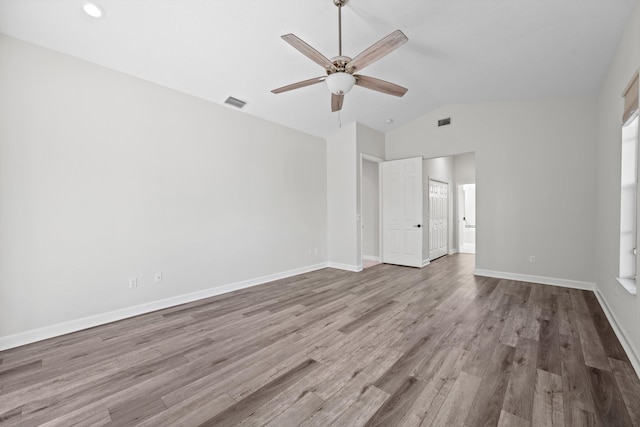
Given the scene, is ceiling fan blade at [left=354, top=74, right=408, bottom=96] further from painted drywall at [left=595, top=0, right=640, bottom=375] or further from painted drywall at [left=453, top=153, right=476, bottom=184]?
painted drywall at [left=453, top=153, right=476, bottom=184]

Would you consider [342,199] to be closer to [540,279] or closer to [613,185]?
[540,279]

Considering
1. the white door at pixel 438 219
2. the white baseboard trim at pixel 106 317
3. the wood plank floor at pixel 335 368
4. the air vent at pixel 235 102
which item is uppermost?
the air vent at pixel 235 102

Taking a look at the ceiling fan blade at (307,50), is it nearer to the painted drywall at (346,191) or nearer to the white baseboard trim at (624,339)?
the painted drywall at (346,191)

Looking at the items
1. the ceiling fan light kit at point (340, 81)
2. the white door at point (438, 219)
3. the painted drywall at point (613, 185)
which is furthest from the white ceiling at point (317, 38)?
the white door at point (438, 219)

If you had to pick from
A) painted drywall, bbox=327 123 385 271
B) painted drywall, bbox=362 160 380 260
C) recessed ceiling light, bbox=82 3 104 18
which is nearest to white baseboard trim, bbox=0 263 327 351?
painted drywall, bbox=327 123 385 271

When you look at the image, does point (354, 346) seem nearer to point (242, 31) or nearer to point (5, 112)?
point (242, 31)

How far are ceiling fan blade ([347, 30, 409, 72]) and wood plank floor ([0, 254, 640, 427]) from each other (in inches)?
102

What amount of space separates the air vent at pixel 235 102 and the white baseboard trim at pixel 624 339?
5127 mm

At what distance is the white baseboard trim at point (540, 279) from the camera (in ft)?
14.3

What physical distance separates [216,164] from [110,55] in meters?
1.70

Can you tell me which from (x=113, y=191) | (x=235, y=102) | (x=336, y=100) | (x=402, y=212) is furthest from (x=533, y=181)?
(x=113, y=191)

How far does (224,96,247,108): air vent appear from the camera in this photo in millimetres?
4170

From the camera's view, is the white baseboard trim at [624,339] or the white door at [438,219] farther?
the white door at [438,219]

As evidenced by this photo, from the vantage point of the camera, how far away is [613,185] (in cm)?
315
